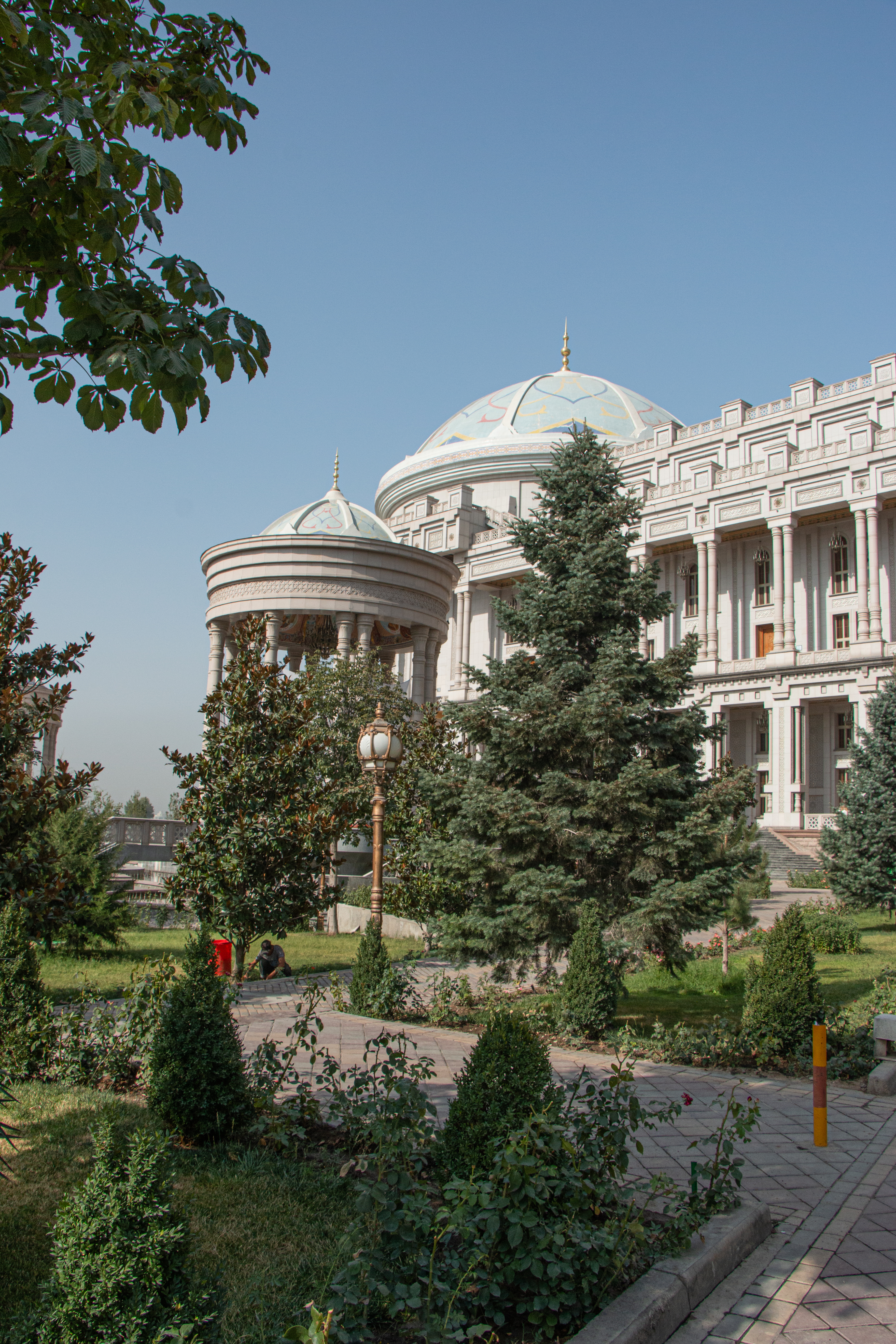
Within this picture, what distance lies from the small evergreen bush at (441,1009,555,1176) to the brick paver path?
1.09 metres

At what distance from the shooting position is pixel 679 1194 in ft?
15.6

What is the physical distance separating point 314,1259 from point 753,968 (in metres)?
6.43

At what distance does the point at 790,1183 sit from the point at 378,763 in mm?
7512

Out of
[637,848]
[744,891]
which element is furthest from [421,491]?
[637,848]

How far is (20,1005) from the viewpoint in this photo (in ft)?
25.8

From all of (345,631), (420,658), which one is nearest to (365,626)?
(345,631)

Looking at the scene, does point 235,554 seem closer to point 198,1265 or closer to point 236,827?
point 236,827

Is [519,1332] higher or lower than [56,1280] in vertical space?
lower

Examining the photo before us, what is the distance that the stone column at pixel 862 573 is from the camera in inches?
1474

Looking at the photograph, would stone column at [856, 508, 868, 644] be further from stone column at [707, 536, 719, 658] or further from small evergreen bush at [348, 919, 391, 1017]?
small evergreen bush at [348, 919, 391, 1017]

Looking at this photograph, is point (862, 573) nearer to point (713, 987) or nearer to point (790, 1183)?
point (713, 987)

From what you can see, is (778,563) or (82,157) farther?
(778,563)

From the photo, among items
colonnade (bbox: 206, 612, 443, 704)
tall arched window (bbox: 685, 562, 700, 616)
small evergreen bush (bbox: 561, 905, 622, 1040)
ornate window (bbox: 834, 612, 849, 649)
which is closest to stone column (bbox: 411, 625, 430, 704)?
colonnade (bbox: 206, 612, 443, 704)

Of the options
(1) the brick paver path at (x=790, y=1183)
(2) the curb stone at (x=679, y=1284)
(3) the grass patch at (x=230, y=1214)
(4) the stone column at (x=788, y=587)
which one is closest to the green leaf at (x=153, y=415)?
(3) the grass patch at (x=230, y=1214)
